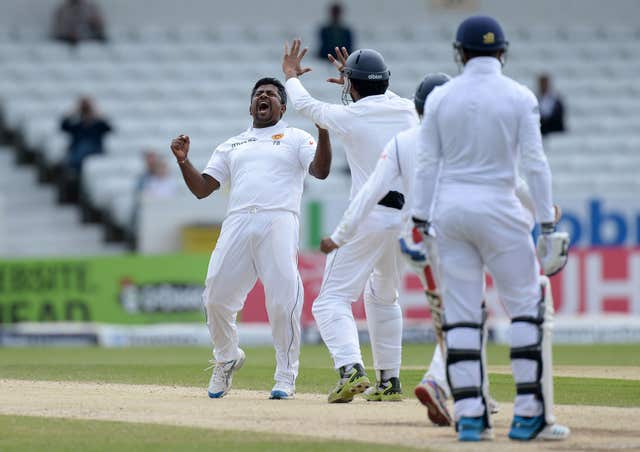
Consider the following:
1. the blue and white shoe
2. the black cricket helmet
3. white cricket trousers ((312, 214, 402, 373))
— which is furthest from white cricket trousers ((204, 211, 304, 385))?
the blue and white shoe

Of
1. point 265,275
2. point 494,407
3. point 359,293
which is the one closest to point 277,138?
point 265,275

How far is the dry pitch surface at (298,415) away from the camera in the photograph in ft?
22.8

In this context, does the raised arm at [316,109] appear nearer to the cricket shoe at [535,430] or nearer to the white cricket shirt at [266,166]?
the white cricket shirt at [266,166]

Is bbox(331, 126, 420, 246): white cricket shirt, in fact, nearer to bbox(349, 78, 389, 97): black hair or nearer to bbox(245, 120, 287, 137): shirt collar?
bbox(349, 78, 389, 97): black hair

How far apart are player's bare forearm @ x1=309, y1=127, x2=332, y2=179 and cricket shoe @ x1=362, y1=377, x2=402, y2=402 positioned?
52.2 inches

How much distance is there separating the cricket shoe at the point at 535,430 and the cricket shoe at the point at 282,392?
2.39m

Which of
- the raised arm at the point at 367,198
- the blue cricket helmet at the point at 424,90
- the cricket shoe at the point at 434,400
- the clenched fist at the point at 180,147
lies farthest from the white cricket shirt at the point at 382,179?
the clenched fist at the point at 180,147

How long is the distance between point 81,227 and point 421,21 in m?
8.71

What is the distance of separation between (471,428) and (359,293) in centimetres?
222

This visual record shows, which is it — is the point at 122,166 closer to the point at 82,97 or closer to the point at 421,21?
the point at 82,97

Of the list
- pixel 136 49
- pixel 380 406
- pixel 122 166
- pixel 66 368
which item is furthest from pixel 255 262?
pixel 136 49

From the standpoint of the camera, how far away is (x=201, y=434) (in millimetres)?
7137

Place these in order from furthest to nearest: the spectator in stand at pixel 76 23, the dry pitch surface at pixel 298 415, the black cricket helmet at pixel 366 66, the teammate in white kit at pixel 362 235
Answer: the spectator in stand at pixel 76 23, the black cricket helmet at pixel 366 66, the teammate in white kit at pixel 362 235, the dry pitch surface at pixel 298 415

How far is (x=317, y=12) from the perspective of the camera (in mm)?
25875
